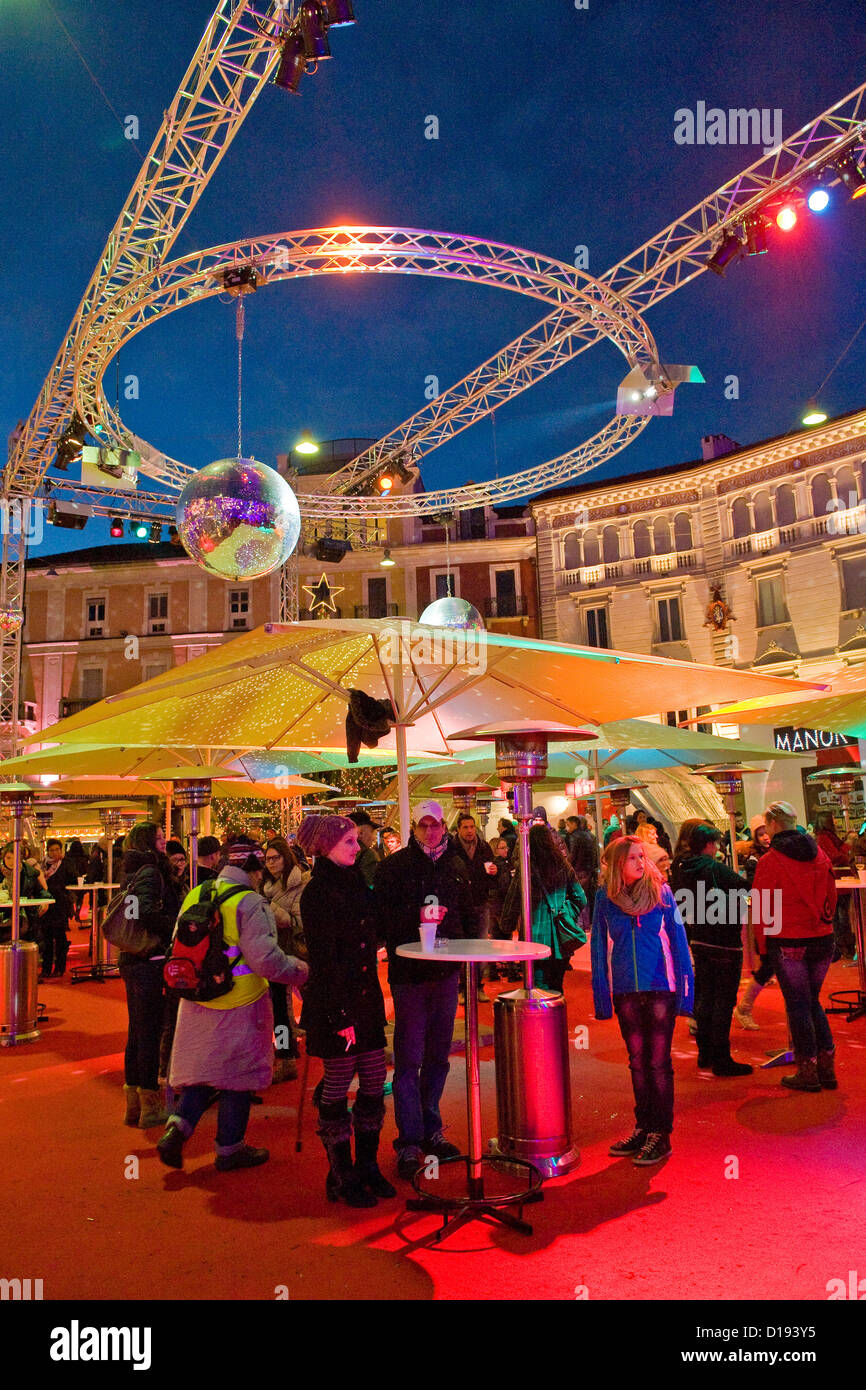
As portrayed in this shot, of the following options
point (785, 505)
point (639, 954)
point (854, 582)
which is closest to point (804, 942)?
point (639, 954)

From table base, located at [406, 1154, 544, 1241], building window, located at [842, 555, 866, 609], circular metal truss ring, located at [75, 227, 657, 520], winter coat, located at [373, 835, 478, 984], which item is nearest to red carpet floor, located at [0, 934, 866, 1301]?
table base, located at [406, 1154, 544, 1241]

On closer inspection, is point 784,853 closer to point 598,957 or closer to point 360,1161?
point 598,957

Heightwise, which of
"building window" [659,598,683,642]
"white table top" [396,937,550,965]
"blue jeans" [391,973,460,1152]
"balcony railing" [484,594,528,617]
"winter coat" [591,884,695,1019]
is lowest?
"blue jeans" [391,973,460,1152]

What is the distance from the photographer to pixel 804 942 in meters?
6.02

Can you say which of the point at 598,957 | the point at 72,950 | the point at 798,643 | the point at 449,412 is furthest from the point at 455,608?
the point at 798,643

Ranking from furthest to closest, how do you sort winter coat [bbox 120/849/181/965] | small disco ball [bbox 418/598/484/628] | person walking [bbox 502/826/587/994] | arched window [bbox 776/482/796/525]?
arched window [bbox 776/482/796/525] → small disco ball [bbox 418/598/484/628] → person walking [bbox 502/826/587/994] → winter coat [bbox 120/849/181/965]

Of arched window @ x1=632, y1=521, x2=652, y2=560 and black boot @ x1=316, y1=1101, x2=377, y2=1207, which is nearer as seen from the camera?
black boot @ x1=316, y1=1101, x2=377, y2=1207

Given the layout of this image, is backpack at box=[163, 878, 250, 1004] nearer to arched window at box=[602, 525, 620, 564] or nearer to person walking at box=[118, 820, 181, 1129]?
person walking at box=[118, 820, 181, 1129]

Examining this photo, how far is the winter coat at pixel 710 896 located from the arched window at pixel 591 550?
25826 millimetres

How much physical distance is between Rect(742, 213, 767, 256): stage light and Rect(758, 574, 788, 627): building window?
16761mm

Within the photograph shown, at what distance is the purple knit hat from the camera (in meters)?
4.49

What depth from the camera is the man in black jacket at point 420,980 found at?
4797mm

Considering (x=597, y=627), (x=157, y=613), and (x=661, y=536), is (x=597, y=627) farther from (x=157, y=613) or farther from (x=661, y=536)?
(x=157, y=613)

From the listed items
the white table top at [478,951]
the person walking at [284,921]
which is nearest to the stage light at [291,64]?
the person walking at [284,921]
